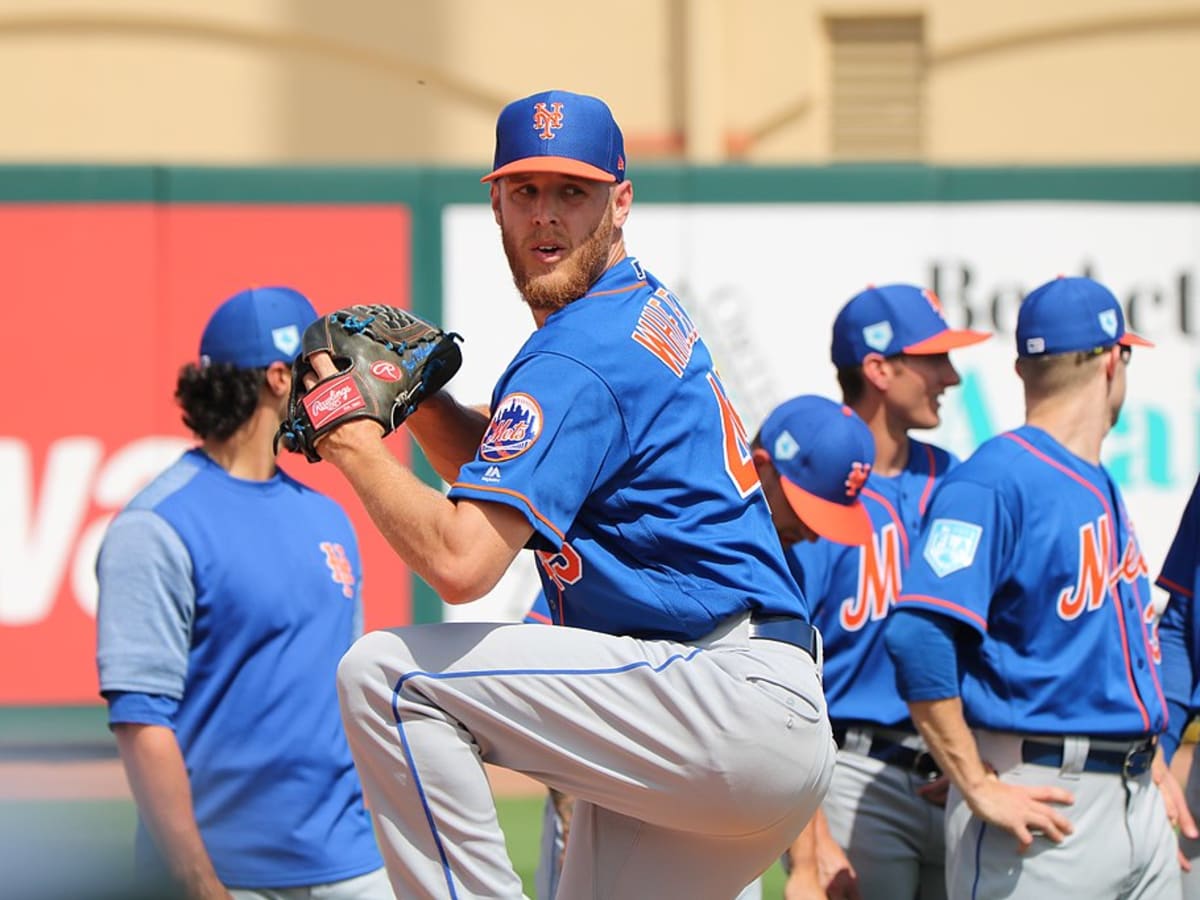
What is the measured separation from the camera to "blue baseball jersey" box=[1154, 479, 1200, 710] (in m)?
4.73

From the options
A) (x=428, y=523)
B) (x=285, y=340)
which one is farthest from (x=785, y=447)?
(x=428, y=523)

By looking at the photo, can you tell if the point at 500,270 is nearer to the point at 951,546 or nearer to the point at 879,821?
the point at 879,821

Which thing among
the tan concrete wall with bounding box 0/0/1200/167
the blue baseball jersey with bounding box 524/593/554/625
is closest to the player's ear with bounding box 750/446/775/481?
the blue baseball jersey with bounding box 524/593/554/625

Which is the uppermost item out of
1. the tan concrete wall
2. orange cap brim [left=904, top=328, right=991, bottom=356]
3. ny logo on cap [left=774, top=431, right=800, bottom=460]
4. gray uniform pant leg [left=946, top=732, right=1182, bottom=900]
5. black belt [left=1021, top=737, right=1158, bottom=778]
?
the tan concrete wall

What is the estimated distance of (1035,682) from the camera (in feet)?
13.6

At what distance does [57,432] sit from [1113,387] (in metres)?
6.59

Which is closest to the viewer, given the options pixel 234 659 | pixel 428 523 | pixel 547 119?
pixel 428 523

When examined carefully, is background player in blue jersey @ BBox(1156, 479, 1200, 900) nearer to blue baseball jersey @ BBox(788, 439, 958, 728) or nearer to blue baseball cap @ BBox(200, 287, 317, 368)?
blue baseball jersey @ BBox(788, 439, 958, 728)

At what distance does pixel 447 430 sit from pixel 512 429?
580mm

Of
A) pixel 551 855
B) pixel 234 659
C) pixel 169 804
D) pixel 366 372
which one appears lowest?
pixel 551 855

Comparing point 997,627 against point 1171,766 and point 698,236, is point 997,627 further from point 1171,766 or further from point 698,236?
point 698,236

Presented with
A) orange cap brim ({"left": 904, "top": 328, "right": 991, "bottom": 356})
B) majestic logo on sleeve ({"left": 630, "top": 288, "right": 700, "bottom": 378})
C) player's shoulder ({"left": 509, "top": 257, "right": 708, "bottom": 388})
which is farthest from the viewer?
orange cap brim ({"left": 904, "top": 328, "right": 991, "bottom": 356})

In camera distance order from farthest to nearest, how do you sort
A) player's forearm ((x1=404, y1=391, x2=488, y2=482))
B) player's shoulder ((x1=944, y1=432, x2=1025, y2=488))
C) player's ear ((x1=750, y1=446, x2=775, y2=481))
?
1. player's ear ((x1=750, y1=446, x2=775, y2=481))
2. player's shoulder ((x1=944, y1=432, x2=1025, y2=488))
3. player's forearm ((x1=404, y1=391, x2=488, y2=482))

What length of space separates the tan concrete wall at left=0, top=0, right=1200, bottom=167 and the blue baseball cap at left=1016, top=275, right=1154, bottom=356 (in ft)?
26.2
